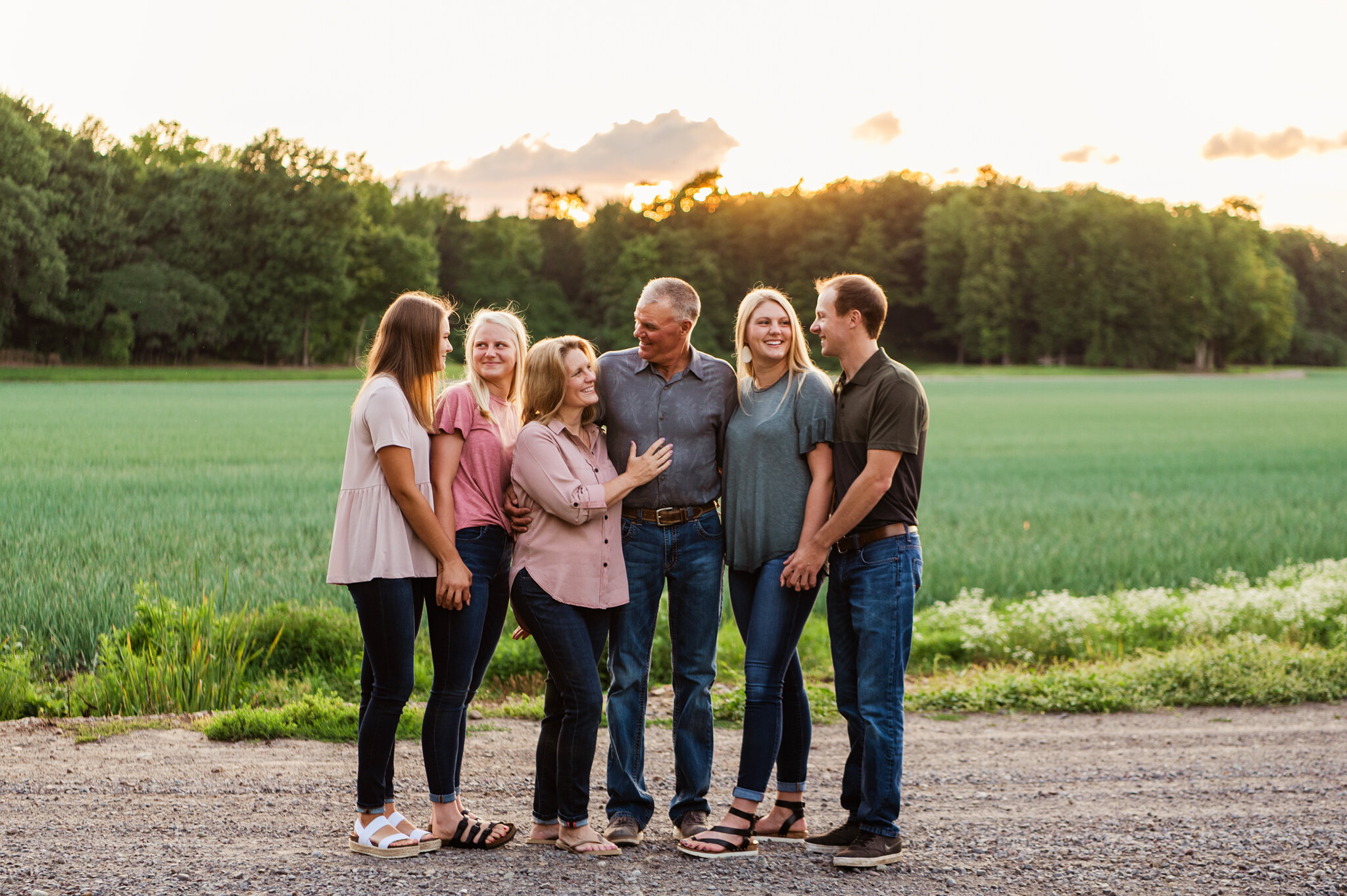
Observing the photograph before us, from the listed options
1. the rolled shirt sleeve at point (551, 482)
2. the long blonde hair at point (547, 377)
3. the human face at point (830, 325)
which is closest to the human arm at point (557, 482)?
the rolled shirt sleeve at point (551, 482)

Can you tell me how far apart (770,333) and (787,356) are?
0.44 ft

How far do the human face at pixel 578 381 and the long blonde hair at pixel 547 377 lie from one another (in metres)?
0.01

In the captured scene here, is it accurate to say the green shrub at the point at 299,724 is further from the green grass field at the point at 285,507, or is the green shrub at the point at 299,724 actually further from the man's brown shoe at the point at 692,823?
the green grass field at the point at 285,507

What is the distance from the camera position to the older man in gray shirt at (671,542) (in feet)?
13.5

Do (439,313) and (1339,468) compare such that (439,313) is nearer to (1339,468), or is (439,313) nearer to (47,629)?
(47,629)

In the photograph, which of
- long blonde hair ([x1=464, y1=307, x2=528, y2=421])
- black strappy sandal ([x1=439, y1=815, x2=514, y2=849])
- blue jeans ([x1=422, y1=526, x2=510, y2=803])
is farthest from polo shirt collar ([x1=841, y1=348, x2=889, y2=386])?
black strappy sandal ([x1=439, y1=815, x2=514, y2=849])

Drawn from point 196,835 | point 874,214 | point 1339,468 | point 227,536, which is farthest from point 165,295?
point 874,214

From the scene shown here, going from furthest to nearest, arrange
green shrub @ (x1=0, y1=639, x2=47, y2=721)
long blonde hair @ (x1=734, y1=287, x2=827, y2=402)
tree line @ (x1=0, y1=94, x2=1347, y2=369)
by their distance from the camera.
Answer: tree line @ (x1=0, y1=94, x2=1347, y2=369) → green shrub @ (x1=0, y1=639, x2=47, y2=721) → long blonde hair @ (x1=734, y1=287, x2=827, y2=402)

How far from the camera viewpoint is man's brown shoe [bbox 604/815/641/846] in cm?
411

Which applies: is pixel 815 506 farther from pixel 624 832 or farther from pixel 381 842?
pixel 381 842

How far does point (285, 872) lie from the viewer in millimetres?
3676

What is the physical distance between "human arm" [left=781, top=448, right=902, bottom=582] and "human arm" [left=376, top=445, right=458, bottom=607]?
124 centimetres

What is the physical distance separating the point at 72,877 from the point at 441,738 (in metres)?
1.26

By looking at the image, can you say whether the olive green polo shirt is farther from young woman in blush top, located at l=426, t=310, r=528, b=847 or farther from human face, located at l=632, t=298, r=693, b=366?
young woman in blush top, located at l=426, t=310, r=528, b=847
